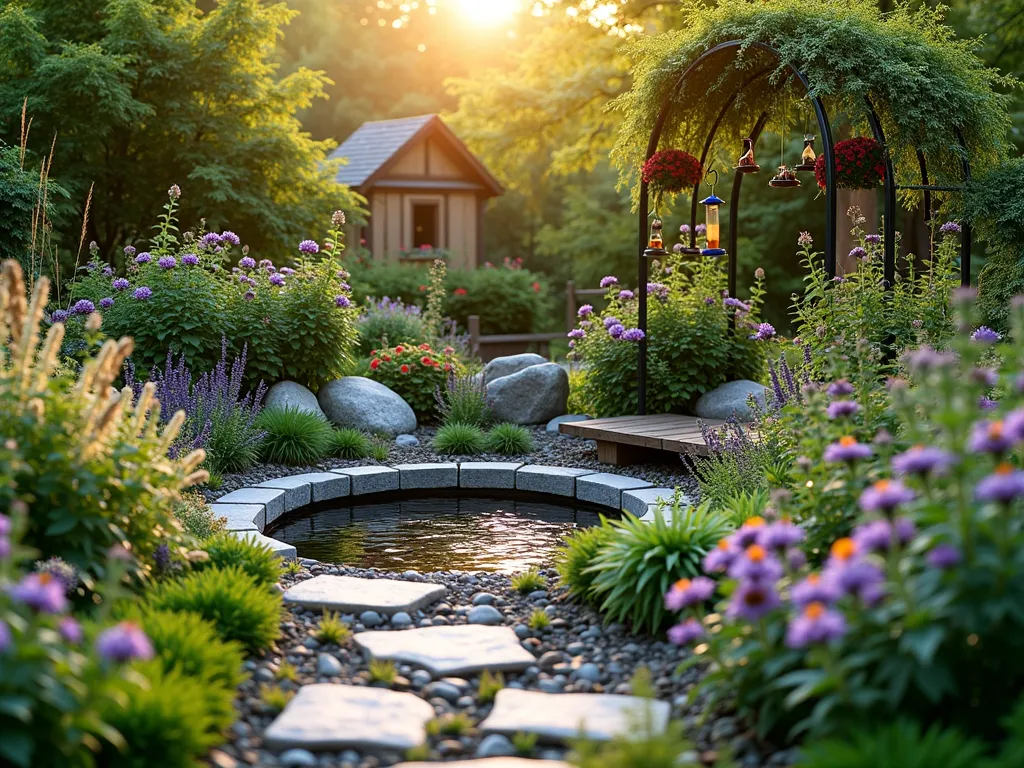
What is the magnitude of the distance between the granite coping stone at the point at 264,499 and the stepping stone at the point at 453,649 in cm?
214

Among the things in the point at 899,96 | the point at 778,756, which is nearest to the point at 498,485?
the point at 899,96

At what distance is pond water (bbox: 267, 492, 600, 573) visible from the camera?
514 cm

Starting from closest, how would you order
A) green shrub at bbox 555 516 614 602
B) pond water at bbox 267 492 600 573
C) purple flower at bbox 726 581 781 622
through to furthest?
purple flower at bbox 726 581 781 622
green shrub at bbox 555 516 614 602
pond water at bbox 267 492 600 573

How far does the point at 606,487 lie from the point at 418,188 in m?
14.4

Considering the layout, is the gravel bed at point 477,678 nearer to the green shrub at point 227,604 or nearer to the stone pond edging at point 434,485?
the green shrub at point 227,604

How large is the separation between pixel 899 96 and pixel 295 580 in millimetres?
4608

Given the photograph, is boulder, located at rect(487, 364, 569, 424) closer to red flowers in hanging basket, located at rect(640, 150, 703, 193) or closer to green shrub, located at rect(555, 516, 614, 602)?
red flowers in hanging basket, located at rect(640, 150, 703, 193)

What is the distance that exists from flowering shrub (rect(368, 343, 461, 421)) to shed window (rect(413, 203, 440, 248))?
37.5 feet

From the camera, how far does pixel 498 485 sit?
6781mm

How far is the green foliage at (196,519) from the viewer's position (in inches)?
174

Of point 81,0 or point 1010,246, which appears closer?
point 1010,246

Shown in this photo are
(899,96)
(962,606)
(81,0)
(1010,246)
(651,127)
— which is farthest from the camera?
(81,0)

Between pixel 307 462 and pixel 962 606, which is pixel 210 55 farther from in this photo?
pixel 962 606

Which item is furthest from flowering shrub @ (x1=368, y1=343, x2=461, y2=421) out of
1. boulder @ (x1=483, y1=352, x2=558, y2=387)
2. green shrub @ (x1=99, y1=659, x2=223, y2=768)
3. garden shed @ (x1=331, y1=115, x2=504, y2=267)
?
garden shed @ (x1=331, y1=115, x2=504, y2=267)
